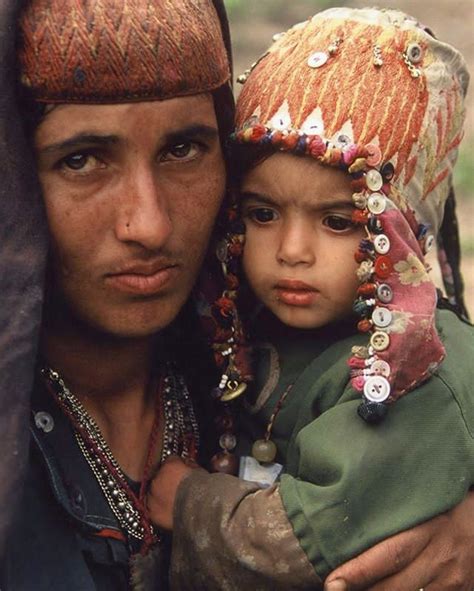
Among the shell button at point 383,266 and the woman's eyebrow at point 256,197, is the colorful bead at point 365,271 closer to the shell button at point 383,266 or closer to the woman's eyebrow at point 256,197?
the shell button at point 383,266

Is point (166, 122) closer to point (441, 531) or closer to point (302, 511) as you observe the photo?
point (302, 511)

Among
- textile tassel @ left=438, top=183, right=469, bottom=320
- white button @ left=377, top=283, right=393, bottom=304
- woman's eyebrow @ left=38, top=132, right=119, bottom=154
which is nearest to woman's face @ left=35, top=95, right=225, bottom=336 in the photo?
woman's eyebrow @ left=38, top=132, right=119, bottom=154

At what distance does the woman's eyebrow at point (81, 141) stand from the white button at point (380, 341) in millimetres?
739

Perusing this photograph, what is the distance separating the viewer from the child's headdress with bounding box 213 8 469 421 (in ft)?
9.19

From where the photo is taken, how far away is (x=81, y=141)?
8.79 ft

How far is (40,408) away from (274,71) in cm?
102

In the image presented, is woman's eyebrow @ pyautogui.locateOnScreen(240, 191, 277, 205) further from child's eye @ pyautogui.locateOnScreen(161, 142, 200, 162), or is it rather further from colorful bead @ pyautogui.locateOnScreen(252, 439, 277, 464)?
colorful bead @ pyautogui.locateOnScreen(252, 439, 277, 464)

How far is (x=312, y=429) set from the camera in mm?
2869

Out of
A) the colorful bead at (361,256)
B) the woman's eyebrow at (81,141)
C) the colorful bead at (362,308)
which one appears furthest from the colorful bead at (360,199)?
the woman's eyebrow at (81,141)

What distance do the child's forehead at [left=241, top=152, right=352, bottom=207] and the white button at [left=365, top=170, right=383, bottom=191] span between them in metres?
0.07

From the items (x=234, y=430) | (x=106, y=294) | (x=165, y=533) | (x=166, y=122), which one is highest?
(x=166, y=122)

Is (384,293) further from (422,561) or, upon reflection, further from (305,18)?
(305,18)

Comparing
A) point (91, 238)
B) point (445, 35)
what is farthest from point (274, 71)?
point (445, 35)

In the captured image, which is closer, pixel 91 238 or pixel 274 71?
pixel 91 238
